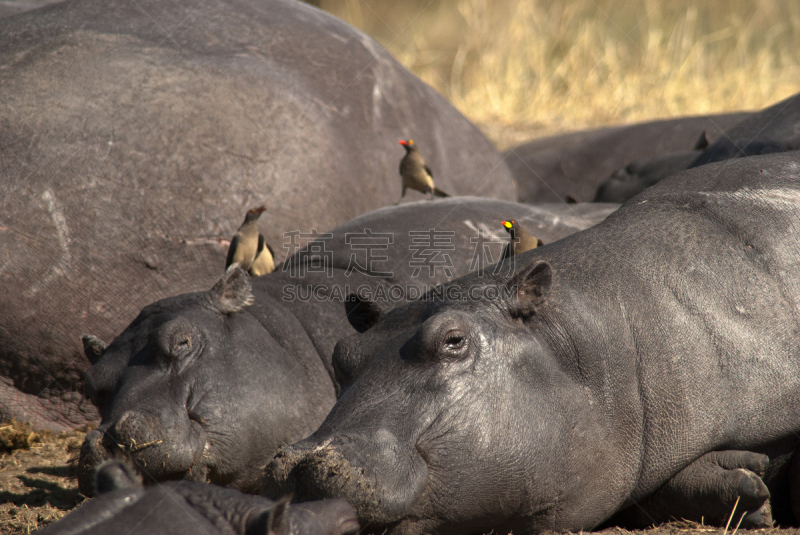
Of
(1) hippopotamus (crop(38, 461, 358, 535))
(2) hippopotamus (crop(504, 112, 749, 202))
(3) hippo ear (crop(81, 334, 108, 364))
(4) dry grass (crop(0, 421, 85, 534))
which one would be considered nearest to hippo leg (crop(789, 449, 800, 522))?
(1) hippopotamus (crop(38, 461, 358, 535))

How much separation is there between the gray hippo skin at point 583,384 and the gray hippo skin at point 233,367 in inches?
32.4

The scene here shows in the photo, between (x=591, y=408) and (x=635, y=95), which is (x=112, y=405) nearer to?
(x=591, y=408)

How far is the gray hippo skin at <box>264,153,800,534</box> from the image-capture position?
8.07 feet

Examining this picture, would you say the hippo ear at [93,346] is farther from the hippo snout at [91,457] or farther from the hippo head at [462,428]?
the hippo head at [462,428]

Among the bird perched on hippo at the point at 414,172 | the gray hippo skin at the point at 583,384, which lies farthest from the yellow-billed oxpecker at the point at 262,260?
the gray hippo skin at the point at 583,384

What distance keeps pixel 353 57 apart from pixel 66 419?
3.15 metres

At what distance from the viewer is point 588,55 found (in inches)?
528

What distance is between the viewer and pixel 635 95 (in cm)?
1264

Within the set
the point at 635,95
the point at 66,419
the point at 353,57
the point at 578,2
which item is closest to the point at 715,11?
the point at 578,2

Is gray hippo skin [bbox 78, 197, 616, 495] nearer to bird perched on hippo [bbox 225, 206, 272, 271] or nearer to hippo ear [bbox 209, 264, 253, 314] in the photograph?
hippo ear [bbox 209, 264, 253, 314]

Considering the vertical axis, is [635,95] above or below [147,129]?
below

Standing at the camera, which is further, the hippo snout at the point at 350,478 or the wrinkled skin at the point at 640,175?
the wrinkled skin at the point at 640,175

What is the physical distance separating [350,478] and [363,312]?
3.13ft

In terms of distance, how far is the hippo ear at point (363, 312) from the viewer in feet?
10.1
